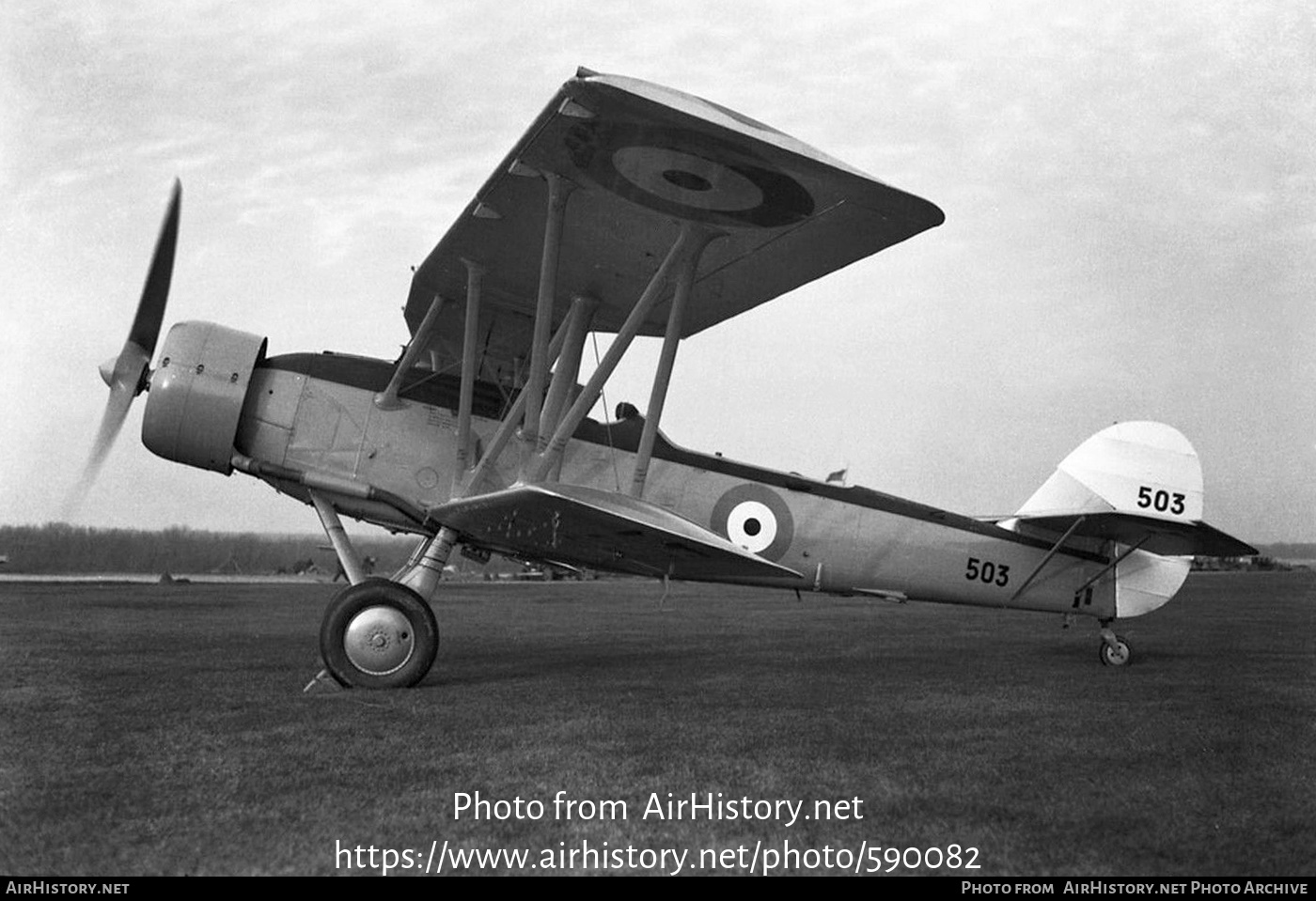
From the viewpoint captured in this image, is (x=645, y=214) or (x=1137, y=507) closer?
(x=645, y=214)

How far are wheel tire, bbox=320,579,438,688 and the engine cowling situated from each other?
142 cm

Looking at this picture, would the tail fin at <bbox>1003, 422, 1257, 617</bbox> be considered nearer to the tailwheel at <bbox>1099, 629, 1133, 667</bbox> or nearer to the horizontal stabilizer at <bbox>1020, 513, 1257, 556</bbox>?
the horizontal stabilizer at <bbox>1020, 513, 1257, 556</bbox>

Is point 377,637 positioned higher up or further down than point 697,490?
further down

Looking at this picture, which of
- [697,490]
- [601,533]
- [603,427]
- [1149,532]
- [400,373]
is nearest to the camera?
[601,533]

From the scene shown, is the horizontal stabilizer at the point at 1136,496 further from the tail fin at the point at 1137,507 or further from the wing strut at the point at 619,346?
the wing strut at the point at 619,346

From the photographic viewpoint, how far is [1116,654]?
8.30 m

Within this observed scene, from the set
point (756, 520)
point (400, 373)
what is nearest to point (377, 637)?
point (400, 373)

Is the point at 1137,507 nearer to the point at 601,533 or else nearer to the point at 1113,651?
the point at 1113,651

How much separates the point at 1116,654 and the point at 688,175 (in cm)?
552

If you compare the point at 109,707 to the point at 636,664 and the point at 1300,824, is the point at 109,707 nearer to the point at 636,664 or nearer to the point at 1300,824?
the point at 636,664

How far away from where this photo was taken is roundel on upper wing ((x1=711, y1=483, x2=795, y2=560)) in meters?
7.44

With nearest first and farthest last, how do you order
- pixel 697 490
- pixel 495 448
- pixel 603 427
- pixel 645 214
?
pixel 645 214, pixel 495 448, pixel 603 427, pixel 697 490

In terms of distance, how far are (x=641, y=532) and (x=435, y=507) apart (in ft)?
4.41

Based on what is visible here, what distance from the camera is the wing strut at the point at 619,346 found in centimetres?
586
